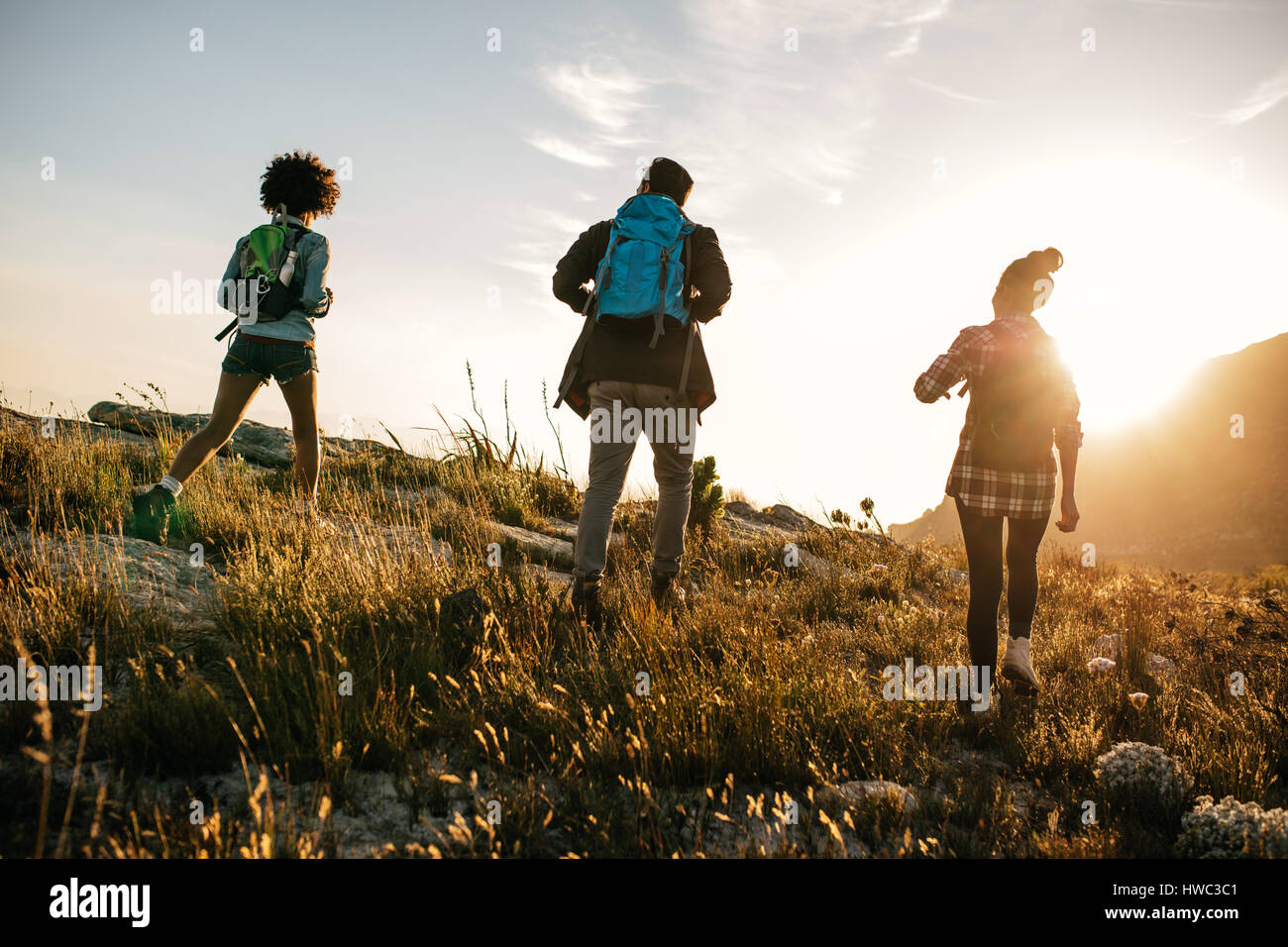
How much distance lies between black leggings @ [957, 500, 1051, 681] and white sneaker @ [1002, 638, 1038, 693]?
0.05 m

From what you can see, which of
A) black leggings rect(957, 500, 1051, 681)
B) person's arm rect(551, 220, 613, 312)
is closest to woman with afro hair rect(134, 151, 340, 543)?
person's arm rect(551, 220, 613, 312)

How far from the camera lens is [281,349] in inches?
174

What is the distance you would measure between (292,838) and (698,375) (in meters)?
2.81

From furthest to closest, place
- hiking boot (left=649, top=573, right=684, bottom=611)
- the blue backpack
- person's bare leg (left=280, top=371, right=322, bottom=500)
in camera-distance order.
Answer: person's bare leg (left=280, top=371, right=322, bottom=500)
hiking boot (left=649, top=573, right=684, bottom=611)
the blue backpack

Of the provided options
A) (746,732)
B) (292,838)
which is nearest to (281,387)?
(292,838)

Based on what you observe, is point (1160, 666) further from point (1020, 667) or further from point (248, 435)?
point (248, 435)

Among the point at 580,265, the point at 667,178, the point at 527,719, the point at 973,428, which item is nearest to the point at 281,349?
the point at 580,265

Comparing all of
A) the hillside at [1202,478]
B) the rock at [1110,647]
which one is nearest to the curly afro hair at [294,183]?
the rock at [1110,647]

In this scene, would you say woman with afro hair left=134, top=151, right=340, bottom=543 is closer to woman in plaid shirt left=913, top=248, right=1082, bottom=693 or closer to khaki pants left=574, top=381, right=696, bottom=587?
khaki pants left=574, top=381, right=696, bottom=587

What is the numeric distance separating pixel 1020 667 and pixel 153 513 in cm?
521

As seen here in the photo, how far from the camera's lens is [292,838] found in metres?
1.68

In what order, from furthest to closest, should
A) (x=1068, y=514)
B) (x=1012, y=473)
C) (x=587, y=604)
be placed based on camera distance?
(x=587, y=604), (x=1068, y=514), (x=1012, y=473)

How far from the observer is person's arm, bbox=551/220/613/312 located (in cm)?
368
